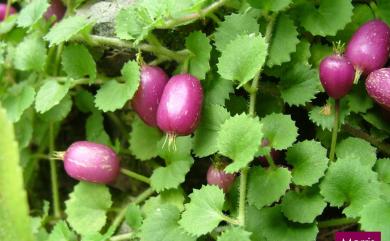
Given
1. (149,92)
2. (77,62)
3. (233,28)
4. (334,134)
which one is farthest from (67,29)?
(334,134)

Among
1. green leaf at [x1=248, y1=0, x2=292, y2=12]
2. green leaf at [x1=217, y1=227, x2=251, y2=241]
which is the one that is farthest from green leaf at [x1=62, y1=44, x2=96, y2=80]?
green leaf at [x1=217, y1=227, x2=251, y2=241]

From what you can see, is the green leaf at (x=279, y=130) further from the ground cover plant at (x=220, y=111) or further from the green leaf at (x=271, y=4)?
the green leaf at (x=271, y=4)

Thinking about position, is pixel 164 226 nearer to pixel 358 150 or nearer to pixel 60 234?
pixel 60 234

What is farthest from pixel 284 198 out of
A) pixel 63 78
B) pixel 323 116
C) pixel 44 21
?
pixel 44 21

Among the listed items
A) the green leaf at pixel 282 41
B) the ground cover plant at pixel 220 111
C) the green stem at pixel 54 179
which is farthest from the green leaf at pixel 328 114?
the green stem at pixel 54 179

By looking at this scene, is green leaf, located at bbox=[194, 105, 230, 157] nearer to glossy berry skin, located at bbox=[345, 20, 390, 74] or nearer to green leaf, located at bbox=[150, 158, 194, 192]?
green leaf, located at bbox=[150, 158, 194, 192]

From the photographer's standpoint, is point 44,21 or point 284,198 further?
point 44,21

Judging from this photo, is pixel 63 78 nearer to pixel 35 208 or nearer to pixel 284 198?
pixel 35 208
